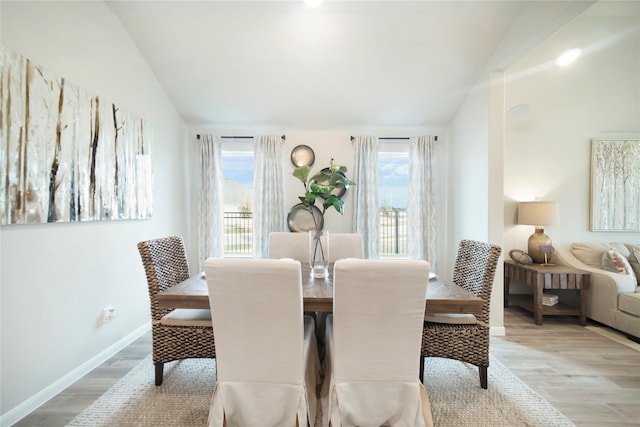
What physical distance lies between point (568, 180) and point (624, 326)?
173cm

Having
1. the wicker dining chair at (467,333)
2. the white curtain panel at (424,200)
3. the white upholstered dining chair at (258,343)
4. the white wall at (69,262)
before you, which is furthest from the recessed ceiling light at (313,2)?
the wicker dining chair at (467,333)

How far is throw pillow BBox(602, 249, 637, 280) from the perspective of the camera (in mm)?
2758

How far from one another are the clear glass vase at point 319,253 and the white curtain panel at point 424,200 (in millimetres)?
2094

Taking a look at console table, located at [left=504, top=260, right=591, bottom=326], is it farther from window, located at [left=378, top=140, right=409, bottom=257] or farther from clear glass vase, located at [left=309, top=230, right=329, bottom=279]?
clear glass vase, located at [left=309, top=230, right=329, bottom=279]

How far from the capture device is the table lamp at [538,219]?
2.97 metres

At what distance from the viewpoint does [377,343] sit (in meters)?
1.29

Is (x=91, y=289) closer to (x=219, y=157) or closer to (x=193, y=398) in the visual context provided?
(x=193, y=398)

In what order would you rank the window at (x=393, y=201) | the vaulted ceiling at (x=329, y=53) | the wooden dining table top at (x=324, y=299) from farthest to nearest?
the window at (x=393, y=201)
the vaulted ceiling at (x=329, y=53)
the wooden dining table top at (x=324, y=299)

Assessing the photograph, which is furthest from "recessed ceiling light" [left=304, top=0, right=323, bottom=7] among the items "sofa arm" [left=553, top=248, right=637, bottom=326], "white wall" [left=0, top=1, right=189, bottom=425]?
"sofa arm" [left=553, top=248, right=637, bottom=326]

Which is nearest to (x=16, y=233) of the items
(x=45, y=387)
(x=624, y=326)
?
(x=45, y=387)

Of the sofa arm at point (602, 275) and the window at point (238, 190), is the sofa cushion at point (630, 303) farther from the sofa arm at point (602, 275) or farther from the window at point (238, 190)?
the window at point (238, 190)

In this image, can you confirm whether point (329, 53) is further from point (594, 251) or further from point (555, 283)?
point (594, 251)

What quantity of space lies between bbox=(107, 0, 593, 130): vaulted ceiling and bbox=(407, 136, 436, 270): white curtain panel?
35cm

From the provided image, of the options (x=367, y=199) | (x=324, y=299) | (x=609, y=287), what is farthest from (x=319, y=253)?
(x=609, y=287)
